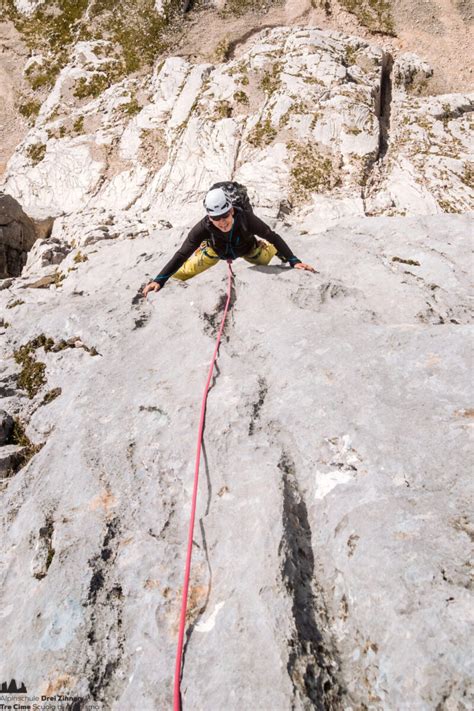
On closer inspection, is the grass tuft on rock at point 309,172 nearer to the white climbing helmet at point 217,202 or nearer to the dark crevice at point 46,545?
the white climbing helmet at point 217,202

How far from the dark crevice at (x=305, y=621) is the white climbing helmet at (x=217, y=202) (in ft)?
20.4

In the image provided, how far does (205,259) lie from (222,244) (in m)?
0.80

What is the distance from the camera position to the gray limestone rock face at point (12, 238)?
20.4 m

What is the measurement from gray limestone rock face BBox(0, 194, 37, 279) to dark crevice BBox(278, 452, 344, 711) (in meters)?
19.9

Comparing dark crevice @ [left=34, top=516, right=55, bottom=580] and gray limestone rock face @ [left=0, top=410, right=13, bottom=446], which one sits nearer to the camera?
dark crevice @ [left=34, top=516, right=55, bottom=580]

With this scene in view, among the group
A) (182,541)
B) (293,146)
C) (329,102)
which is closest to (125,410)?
(182,541)

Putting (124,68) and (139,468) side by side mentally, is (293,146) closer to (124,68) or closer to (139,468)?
(124,68)

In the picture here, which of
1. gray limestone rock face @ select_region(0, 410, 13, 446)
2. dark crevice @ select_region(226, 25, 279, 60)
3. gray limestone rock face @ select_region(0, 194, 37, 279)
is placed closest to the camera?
gray limestone rock face @ select_region(0, 410, 13, 446)

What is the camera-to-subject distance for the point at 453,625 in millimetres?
3570

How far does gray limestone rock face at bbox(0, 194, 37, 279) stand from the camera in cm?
2039

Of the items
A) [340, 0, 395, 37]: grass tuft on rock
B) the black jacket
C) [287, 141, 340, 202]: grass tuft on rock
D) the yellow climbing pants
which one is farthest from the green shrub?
the black jacket

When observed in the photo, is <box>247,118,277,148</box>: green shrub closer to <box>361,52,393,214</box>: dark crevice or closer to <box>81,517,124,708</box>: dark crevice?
<box>361,52,393,214</box>: dark crevice

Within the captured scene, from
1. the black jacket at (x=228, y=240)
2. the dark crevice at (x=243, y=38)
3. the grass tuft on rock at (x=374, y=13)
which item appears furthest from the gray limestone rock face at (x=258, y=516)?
the grass tuft on rock at (x=374, y=13)

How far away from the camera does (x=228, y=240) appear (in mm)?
10805
